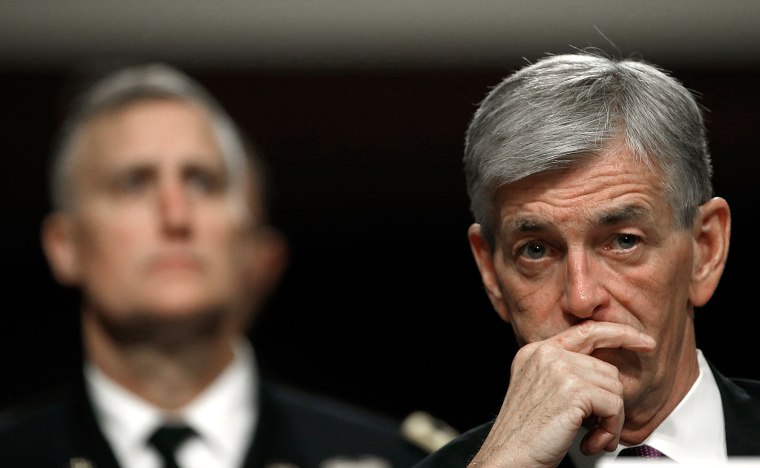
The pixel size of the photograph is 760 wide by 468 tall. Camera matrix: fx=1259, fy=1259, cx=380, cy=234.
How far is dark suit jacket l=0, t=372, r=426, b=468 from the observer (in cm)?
218

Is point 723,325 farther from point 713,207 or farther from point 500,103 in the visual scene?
point 500,103

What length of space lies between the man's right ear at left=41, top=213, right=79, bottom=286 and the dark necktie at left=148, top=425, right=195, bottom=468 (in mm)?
367

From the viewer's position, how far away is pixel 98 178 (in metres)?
2.29

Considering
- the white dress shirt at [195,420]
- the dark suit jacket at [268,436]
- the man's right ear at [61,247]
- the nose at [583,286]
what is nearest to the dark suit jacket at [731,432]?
the nose at [583,286]

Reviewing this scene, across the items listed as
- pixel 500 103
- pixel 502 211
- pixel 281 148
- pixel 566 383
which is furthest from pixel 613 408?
pixel 281 148

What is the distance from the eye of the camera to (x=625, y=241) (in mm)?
1400

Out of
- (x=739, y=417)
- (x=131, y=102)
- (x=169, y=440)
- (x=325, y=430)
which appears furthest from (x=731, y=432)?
(x=131, y=102)

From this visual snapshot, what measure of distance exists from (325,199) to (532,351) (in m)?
1.17

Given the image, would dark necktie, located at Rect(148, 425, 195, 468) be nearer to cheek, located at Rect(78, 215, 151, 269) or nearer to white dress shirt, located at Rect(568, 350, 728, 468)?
cheek, located at Rect(78, 215, 151, 269)

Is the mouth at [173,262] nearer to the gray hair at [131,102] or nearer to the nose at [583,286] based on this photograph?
the gray hair at [131,102]

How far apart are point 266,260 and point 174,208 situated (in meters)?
0.29

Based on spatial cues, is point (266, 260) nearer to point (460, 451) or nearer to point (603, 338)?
point (460, 451)

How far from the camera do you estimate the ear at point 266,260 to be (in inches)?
96.3

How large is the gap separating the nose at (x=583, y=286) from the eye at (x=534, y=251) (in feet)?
0.12
